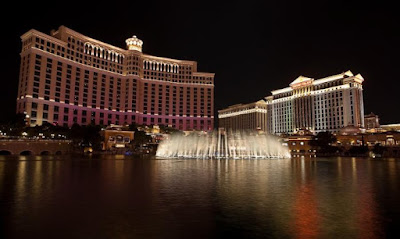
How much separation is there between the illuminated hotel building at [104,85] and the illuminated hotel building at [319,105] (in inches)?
1673

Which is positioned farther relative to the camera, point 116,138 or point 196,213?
point 116,138

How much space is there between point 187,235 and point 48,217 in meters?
4.96

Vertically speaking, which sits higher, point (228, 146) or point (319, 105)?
point (319, 105)

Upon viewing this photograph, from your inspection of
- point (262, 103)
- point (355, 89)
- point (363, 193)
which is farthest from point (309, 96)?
point (363, 193)

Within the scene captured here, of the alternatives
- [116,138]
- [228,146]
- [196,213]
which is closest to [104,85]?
[116,138]

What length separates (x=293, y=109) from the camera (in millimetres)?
155375

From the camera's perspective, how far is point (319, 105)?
14262 cm

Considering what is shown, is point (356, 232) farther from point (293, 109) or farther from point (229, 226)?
point (293, 109)

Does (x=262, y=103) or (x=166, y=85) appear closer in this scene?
(x=166, y=85)

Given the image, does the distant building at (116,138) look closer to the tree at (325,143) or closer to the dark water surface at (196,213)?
the tree at (325,143)

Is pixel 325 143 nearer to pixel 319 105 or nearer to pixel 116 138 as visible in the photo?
pixel 319 105

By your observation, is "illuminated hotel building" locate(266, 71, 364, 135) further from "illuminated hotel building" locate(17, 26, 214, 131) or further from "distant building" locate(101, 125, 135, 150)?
"distant building" locate(101, 125, 135, 150)

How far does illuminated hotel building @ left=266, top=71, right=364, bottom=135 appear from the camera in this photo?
5123 inches

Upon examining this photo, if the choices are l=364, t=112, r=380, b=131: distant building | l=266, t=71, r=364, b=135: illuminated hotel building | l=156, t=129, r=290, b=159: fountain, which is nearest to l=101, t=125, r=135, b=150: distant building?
l=156, t=129, r=290, b=159: fountain
